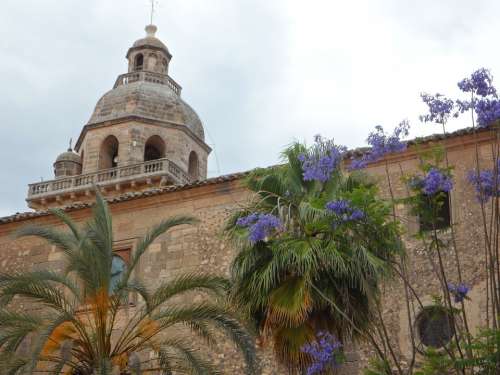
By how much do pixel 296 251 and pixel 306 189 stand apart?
6.36 ft

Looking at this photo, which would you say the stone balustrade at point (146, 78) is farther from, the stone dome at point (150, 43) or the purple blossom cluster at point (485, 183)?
the purple blossom cluster at point (485, 183)

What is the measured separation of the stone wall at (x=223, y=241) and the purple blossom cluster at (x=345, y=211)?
400cm

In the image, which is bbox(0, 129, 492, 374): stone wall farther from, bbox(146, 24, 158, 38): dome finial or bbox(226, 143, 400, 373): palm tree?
bbox(146, 24, 158, 38): dome finial

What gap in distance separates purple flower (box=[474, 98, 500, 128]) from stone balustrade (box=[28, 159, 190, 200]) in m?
18.1

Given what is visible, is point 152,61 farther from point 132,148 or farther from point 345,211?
point 345,211

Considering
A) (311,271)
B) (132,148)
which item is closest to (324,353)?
(311,271)

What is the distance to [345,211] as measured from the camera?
11148 millimetres

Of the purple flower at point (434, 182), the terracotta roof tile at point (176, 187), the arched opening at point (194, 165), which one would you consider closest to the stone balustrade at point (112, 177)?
the arched opening at point (194, 165)

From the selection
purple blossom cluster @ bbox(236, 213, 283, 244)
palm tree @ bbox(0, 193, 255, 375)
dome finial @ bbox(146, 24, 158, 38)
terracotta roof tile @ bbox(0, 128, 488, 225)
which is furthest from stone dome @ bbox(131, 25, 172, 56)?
purple blossom cluster @ bbox(236, 213, 283, 244)

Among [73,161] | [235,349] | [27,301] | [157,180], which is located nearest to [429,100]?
[235,349]

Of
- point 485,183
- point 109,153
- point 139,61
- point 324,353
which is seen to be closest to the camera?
point 485,183

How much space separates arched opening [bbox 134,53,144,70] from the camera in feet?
111

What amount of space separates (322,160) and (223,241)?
289 inches

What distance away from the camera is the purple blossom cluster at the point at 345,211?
36.2 ft
